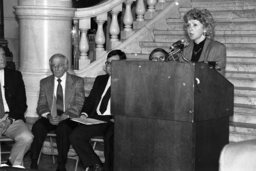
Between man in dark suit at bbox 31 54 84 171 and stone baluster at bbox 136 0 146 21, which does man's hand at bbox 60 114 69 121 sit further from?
stone baluster at bbox 136 0 146 21

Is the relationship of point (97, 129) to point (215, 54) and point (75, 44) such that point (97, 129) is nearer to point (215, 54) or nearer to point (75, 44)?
point (215, 54)

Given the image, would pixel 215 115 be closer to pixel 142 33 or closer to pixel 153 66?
pixel 153 66

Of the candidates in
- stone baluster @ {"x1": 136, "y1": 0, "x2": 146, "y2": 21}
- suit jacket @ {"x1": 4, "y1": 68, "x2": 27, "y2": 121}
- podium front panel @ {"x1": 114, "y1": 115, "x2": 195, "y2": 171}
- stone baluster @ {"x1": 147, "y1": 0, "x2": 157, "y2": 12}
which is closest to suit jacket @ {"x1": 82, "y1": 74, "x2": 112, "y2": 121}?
suit jacket @ {"x1": 4, "y1": 68, "x2": 27, "y2": 121}

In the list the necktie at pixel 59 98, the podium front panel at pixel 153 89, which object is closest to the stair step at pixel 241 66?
the necktie at pixel 59 98

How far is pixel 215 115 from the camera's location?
13.8ft

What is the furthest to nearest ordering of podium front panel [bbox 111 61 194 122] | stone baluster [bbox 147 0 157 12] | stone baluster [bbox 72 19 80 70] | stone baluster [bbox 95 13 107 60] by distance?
stone baluster [bbox 147 0 157 12] → stone baluster [bbox 72 19 80 70] → stone baluster [bbox 95 13 107 60] → podium front panel [bbox 111 61 194 122]

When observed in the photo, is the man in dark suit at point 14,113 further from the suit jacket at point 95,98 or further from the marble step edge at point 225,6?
the marble step edge at point 225,6

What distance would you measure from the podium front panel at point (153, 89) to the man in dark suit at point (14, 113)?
1972 mm

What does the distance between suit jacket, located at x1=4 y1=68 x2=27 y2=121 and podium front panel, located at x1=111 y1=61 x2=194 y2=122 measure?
229cm

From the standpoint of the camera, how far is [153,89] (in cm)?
410

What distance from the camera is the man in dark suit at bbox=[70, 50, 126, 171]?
19.3 feet

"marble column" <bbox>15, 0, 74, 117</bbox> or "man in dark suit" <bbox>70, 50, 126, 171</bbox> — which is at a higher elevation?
"marble column" <bbox>15, 0, 74, 117</bbox>

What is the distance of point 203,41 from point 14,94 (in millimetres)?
2419

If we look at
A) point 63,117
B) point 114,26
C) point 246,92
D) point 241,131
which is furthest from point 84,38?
point 241,131
